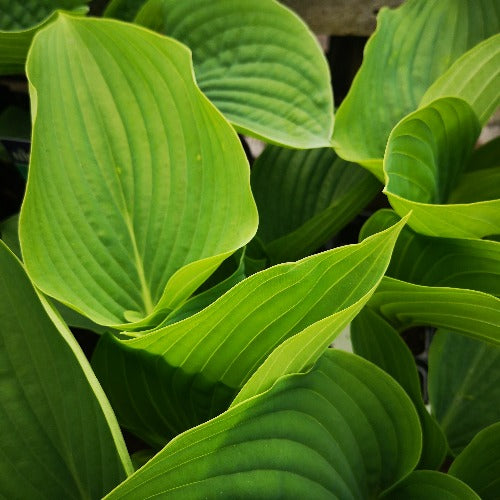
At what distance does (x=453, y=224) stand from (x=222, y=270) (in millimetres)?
222

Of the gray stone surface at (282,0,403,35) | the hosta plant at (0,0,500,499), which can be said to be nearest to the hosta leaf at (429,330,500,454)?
the hosta plant at (0,0,500,499)

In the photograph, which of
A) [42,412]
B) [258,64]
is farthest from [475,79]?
[42,412]

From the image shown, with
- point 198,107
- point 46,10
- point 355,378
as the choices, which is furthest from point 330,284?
point 46,10

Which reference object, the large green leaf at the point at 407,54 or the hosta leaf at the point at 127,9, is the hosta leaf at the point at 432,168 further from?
the hosta leaf at the point at 127,9

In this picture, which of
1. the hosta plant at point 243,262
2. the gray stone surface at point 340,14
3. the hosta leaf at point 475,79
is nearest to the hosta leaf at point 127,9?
the hosta plant at point 243,262

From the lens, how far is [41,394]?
1.40 ft

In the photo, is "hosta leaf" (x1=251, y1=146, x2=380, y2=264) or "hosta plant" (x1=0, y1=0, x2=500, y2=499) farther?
"hosta leaf" (x1=251, y1=146, x2=380, y2=264)

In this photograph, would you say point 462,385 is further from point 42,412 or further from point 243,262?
point 42,412

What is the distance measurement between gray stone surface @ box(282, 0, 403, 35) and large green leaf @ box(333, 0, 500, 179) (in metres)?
0.12

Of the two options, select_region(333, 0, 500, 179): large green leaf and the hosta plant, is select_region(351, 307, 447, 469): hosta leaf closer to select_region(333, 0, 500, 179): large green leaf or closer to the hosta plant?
the hosta plant

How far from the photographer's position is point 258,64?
0.65m

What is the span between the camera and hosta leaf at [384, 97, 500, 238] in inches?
19.8

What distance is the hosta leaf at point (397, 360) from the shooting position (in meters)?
0.51

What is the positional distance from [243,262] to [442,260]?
0.19 meters
